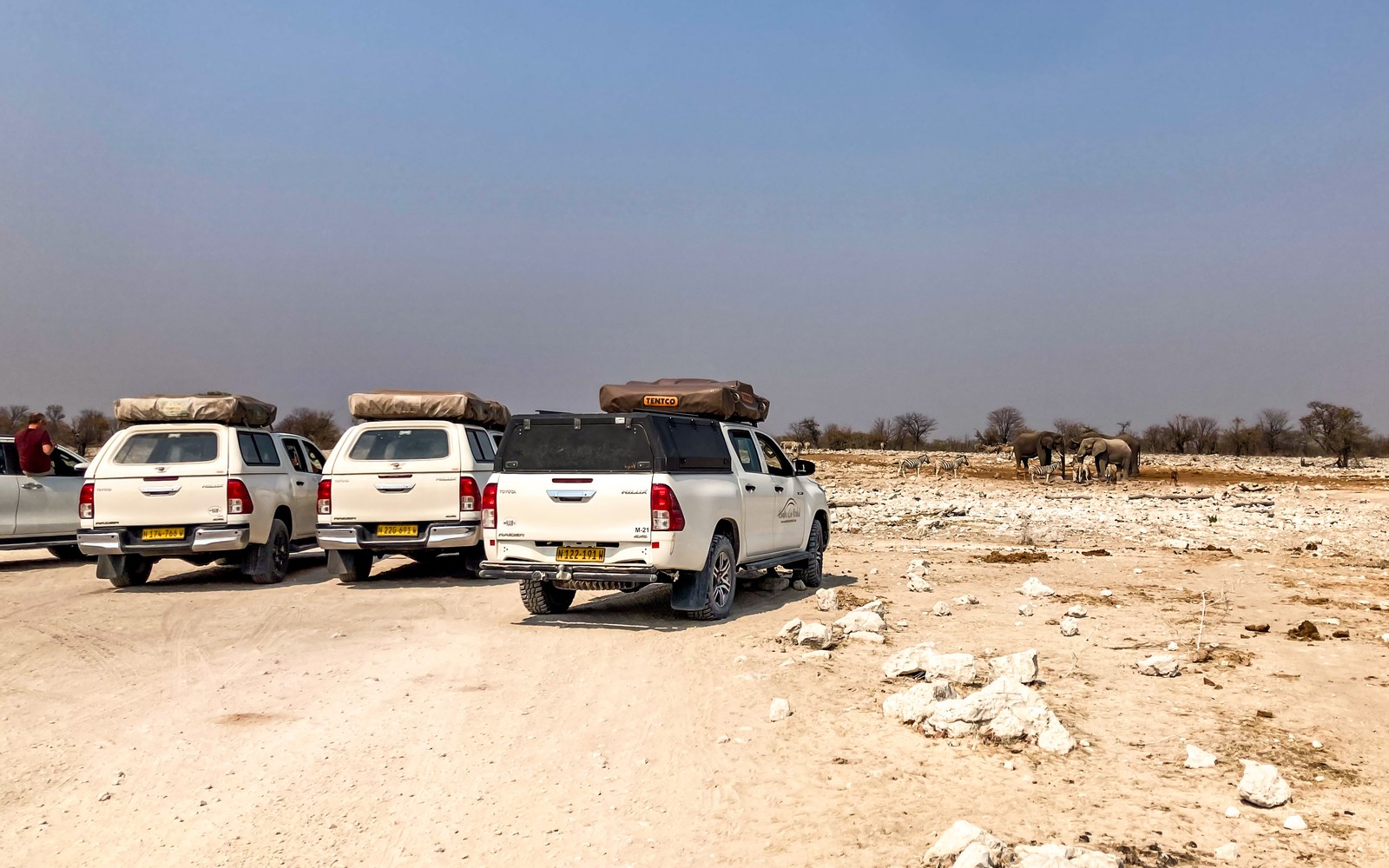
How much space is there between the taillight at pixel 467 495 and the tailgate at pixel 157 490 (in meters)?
2.85

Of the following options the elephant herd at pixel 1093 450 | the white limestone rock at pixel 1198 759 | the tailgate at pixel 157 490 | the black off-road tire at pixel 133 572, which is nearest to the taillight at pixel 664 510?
the white limestone rock at pixel 1198 759

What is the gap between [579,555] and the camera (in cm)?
987

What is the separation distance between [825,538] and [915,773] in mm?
7991

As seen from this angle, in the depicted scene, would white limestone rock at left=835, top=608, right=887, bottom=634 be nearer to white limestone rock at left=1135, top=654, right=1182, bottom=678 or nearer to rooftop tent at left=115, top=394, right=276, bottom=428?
white limestone rock at left=1135, top=654, right=1182, bottom=678

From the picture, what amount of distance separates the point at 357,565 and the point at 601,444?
17.5ft

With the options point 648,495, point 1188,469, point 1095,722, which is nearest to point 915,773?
A: point 1095,722

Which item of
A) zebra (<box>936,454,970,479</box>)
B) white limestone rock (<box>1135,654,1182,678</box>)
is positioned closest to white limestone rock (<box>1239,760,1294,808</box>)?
white limestone rock (<box>1135,654,1182,678</box>)

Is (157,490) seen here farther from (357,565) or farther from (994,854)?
(994,854)

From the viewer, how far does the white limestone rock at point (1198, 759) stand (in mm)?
5574

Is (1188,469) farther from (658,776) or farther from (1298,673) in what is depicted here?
(658,776)

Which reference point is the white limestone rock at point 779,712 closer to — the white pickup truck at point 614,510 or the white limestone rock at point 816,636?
the white limestone rock at point 816,636

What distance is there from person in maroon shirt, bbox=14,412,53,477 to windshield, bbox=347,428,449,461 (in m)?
5.55

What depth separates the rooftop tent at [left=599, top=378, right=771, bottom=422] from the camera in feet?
37.7

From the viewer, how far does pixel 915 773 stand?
5523 millimetres
